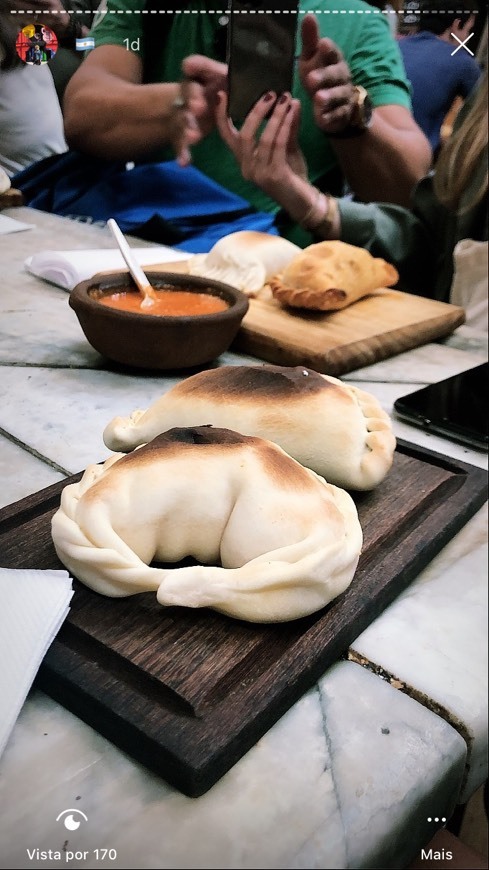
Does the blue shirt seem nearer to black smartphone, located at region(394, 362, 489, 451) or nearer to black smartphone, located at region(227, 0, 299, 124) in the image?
black smartphone, located at region(227, 0, 299, 124)

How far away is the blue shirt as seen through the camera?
66 centimetres

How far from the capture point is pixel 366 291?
97 cm

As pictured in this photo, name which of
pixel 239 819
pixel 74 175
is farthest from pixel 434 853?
pixel 74 175

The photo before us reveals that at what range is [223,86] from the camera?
696 millimetres

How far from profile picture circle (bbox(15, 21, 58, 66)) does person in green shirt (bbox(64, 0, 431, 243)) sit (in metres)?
0.04

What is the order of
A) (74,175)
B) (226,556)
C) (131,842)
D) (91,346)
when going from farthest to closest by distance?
(91,346) → (74,175) → (226,556) → (131,842)

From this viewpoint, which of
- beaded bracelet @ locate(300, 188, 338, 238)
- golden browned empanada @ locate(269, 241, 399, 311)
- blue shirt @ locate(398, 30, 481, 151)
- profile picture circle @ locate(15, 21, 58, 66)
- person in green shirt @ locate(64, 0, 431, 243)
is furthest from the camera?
beaded bracelet @ locate(300, 188, 338, 238)

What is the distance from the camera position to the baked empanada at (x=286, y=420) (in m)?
0.51

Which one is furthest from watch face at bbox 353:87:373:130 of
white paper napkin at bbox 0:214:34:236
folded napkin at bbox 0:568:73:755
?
folded napkin at bbox 0:568:73:755

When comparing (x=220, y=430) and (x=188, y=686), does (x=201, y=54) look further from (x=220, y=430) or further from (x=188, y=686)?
(x=188, y=686)

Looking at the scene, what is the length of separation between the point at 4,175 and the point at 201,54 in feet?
0.94

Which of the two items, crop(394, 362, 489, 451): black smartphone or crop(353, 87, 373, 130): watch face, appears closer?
crop(394, 362, 489, 451): black smartphone

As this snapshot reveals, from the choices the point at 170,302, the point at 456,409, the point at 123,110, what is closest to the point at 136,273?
the point at 170,302

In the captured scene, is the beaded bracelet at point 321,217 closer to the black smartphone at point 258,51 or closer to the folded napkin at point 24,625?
the black smartphone at point 258,51
